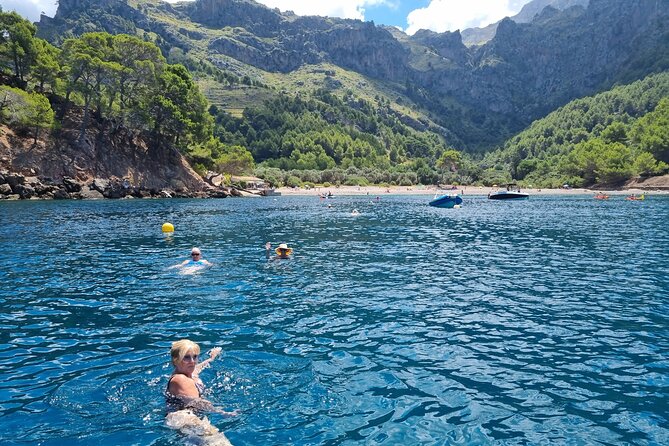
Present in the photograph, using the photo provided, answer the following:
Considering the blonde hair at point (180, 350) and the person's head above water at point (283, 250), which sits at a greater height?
the blonde hair at point (180, 350)

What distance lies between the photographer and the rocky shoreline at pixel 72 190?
68.9 metres

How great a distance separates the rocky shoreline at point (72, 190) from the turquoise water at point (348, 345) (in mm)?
49253

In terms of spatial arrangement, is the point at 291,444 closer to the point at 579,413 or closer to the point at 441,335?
the point at 579,413

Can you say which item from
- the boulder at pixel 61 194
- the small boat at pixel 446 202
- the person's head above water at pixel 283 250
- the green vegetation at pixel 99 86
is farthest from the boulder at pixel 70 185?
the person's head above water at pixel 283 250

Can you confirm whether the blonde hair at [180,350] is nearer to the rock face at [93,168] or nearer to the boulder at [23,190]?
the rock face at [93,168]

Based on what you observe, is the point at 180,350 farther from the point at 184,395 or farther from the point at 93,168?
the point at 93,168

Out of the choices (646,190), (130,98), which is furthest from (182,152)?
(646,190)

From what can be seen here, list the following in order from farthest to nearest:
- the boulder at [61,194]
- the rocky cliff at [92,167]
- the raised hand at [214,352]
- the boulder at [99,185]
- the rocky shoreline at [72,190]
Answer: the boulder at [99,185] < the boulder at [61,194] < the rocky cliff at [92,167] < the rocky shoreline at [72,190] < the raised hand at [214,352]

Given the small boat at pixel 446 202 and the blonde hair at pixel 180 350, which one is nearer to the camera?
the blonde hair at pixel 180 350

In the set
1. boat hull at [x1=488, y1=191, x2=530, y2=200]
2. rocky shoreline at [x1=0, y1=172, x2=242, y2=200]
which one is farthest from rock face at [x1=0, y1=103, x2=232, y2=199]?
boat hull at [x1=488, y1=191, x2=530, y2=200]

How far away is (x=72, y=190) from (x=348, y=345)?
257ft

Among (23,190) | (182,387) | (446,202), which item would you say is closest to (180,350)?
(182,387)

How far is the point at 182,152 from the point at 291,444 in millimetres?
101287

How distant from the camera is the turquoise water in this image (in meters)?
8.54
